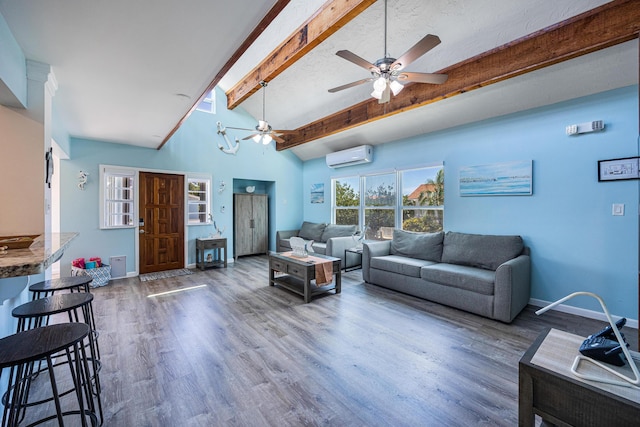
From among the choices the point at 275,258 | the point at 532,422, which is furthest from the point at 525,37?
the point at 275,258

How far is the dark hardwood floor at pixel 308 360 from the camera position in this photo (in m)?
1.73

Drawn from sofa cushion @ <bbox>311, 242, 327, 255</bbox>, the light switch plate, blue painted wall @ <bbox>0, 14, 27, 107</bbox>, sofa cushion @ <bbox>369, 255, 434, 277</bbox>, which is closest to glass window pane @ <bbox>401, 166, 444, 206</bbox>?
sofa cushion @ <bbox>369, 255, 434, 277</bbox>

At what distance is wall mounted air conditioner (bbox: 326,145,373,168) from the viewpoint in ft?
18.2

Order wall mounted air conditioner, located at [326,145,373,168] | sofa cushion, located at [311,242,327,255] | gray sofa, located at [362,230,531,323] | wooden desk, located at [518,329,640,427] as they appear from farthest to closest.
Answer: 1. sofa cushion, located at [311,242,327,255]
2. wall mounted air conditioner, located at [326,145,373,168]
3. gray sofa, located at [362,230,531,323]
4. wooden desk, located at [518,329,640,427]

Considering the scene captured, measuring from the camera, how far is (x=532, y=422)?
1.11m

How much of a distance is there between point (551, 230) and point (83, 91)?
547 centimetres

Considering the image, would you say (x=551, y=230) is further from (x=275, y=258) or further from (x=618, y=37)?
(x=275, y=258)

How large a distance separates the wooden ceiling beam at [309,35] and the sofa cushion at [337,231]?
10.8 ft

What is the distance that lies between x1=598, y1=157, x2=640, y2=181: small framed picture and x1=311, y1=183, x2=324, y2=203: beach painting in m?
4.95

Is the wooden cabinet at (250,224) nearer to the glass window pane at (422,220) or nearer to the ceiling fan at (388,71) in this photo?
the glass window pane at (422,220)

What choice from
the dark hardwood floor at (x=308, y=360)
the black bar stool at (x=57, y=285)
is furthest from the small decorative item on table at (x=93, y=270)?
the black bar stool at (x=57, y=285)

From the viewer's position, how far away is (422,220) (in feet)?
16.0

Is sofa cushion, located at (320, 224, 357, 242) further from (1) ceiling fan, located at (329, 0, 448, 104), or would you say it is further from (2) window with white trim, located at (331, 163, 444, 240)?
(1) ceiling fan, located at (329, 0, 448, 104)

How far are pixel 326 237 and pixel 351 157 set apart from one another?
1871 millimetres
